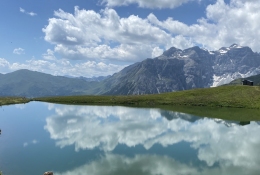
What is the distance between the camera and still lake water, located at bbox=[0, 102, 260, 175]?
3659cm

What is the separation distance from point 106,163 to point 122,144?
12437mm

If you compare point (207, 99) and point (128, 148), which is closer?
point (128, 148)

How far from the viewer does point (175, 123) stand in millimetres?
78000

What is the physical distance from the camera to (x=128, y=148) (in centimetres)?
4791

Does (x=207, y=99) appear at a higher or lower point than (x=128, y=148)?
higher

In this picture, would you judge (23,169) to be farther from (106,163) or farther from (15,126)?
(15,126)

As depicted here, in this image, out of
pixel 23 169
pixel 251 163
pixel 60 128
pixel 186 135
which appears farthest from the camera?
pixel 60 128

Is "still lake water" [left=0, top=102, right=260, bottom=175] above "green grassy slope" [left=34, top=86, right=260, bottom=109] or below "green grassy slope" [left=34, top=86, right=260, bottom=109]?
below

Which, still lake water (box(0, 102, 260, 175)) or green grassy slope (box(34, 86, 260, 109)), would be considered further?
green grassy slope (box(34, 86, 260, 109))

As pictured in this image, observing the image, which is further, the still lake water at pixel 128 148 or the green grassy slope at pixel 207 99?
the green grassy slope at pixel 207 99

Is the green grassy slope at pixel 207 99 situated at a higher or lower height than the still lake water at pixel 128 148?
higher

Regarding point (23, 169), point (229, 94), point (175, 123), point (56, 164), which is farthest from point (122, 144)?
point (229, 94)

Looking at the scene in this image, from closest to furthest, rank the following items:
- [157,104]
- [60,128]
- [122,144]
→ [122,144]
[60,128]
[157,104]

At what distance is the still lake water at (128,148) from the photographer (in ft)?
120
